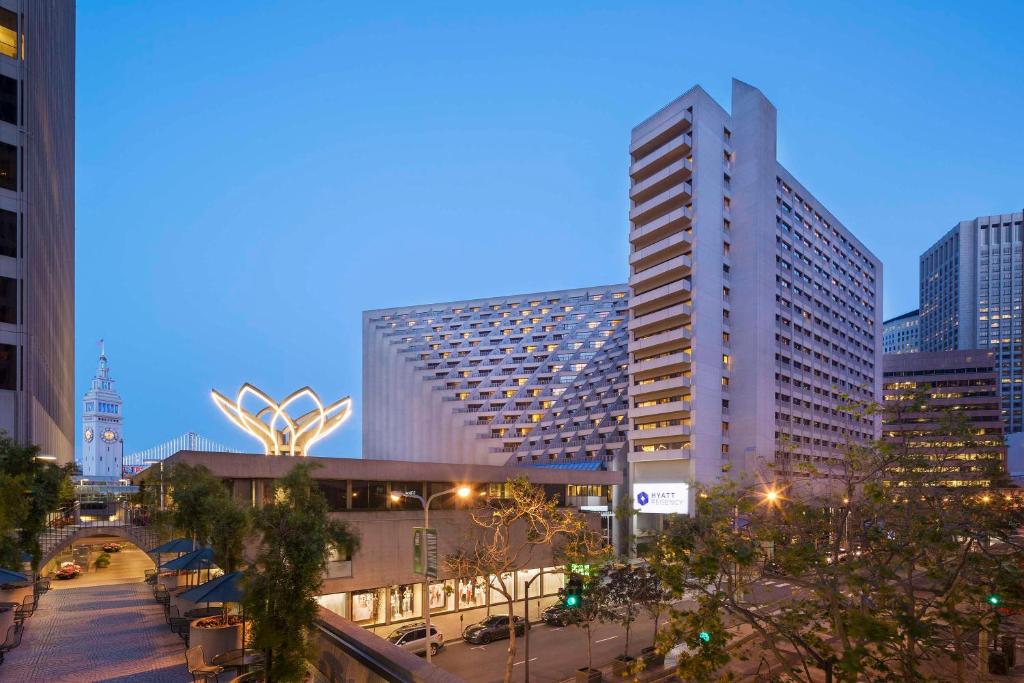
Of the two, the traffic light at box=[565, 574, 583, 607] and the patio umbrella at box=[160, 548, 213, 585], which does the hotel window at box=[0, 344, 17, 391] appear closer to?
the patio umbrella at box=[160, 548, 213, 585]

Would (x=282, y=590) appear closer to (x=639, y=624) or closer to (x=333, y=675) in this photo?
(x=333, y=675)

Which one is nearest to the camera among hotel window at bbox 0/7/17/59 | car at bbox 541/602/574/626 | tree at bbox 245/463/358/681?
tree at bbox 245/463/358/681

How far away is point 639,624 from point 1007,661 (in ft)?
63.3

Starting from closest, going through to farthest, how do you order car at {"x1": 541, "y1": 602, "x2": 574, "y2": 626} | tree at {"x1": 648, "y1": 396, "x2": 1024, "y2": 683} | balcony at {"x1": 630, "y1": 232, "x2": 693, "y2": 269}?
tree at {"x1": 648, "y1": 396, "x2": 1024, "y2": 683} < car at {"x1": 541, "y1": 602, "x2": 574, "y2": 626} < balcony at {"x1": 630, "y1": 232, "x2": 693, "y2": 269}

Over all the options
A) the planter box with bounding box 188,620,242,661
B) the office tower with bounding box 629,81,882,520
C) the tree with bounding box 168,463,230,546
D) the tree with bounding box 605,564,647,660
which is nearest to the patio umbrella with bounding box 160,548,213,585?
the tree with bounding box 168,463,230,546

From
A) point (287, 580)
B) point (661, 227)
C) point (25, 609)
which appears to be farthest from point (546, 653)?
point (661, 227)

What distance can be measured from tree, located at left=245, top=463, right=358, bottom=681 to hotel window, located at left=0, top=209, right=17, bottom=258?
32.5m

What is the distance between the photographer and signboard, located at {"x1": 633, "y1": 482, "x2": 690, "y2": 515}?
69.1 metres

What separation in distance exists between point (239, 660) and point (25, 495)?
10818mm

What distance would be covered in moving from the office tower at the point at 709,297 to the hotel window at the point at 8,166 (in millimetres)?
54930

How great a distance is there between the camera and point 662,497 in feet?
233

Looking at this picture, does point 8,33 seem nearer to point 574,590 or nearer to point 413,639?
point 413,639

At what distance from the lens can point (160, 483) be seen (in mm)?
33844

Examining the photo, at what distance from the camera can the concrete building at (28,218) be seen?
35.9 metres
